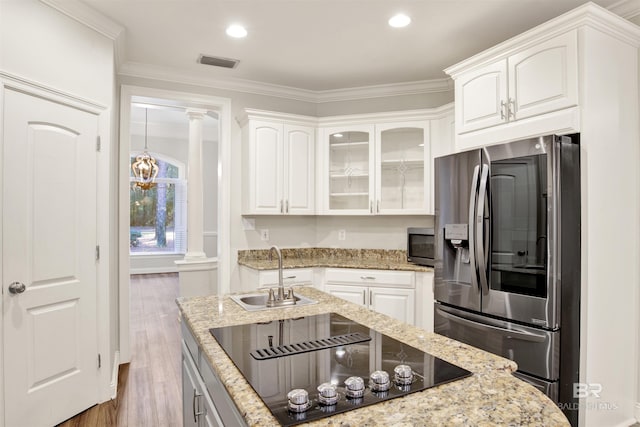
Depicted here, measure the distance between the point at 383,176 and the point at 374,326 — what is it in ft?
8.21

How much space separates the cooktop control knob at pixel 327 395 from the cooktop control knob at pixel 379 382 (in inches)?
4.3

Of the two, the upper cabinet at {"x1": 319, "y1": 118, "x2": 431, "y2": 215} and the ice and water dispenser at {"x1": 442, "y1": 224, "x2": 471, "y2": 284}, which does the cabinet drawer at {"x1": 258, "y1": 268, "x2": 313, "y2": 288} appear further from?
the ice and water dispenser at {"x1": 442, "y1": 224, "x2": 471, "y2": 284}

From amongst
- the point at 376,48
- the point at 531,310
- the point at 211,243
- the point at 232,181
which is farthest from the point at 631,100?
the point at 211,243

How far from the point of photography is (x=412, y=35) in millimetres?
2986

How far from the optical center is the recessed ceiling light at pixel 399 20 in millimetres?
2699

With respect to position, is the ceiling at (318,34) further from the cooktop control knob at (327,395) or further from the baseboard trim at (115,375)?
the baseboard trim at (115,375)

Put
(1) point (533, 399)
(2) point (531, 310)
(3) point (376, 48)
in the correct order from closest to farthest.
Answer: (1) point (533, 399)
(2) point (531, 310)
(3) point (376, 48)

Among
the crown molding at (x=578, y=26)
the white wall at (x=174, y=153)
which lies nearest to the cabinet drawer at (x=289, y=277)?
the crown molding at (x=578, y=26)

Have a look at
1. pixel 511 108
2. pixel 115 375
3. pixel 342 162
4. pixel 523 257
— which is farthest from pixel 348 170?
pixel 115 375

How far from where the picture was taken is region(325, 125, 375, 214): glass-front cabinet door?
3.97 meters

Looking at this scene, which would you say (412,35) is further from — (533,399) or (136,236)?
(136,236)

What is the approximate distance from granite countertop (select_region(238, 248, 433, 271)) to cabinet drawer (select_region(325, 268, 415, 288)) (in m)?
0.04

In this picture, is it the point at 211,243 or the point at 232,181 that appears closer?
the point at 232,181

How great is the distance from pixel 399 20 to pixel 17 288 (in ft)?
9.63
